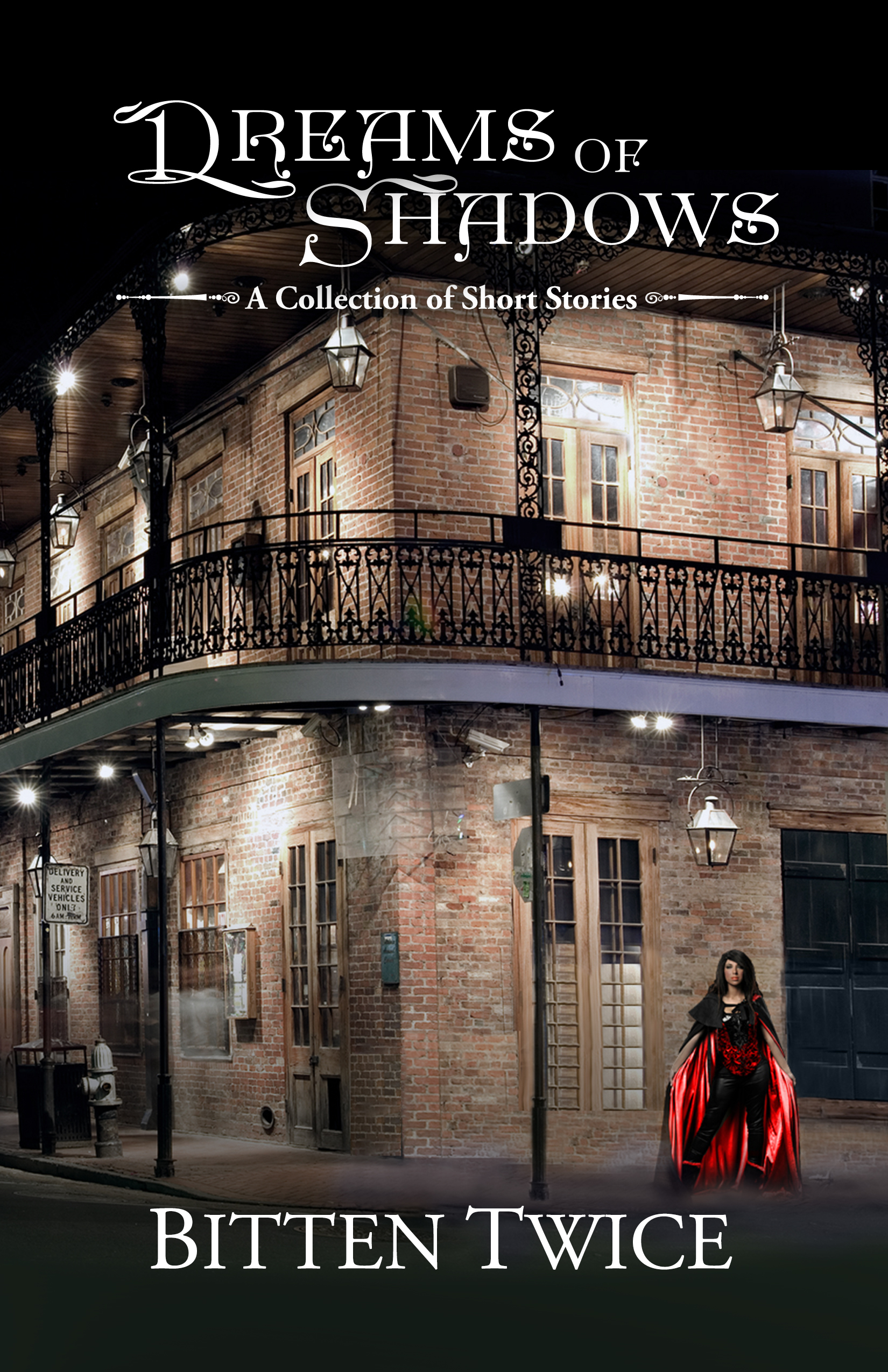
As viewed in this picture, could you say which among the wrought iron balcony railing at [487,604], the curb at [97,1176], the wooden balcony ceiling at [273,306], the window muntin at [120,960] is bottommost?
the curb at [97,1176]

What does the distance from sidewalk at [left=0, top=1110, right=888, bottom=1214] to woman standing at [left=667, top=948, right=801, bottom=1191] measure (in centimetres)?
24

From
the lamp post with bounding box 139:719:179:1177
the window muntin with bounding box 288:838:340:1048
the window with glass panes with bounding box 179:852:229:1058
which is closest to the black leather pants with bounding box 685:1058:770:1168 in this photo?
the lamp post with bounding box 139:719:179:1177

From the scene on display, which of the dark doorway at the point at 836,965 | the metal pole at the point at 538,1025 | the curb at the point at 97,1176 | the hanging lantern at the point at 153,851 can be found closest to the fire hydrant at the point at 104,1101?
the curb at the point at 97,1176

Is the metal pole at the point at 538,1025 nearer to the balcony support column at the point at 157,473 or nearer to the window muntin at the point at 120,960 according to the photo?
the balcony support column at the point at 157,473

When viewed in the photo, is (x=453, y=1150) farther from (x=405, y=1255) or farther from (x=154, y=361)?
(x=154, y=361)

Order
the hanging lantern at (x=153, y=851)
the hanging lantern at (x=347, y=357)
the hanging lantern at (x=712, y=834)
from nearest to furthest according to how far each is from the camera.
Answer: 1. the hanging lantern at (x=347, y=357)
2. the hanging lantern at (x=712, y=834)
3. the hanging lantern at (x=153, y=851)

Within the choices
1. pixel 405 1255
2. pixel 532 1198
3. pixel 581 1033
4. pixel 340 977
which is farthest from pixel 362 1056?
pixel 405 1255

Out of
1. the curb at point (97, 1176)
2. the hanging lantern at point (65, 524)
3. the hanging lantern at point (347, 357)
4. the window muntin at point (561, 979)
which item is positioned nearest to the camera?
the curb at point (97, 1176)

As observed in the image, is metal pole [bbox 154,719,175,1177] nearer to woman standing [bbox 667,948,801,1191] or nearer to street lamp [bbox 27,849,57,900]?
street lamp [bbox 27,849,57,900]

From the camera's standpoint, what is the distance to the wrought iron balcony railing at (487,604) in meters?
13.9

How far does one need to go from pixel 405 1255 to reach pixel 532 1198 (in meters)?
2.57

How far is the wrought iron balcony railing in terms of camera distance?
13.9 m

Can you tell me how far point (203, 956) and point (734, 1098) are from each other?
7.20 metres

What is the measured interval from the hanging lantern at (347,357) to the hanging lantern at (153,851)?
17.0 ft
